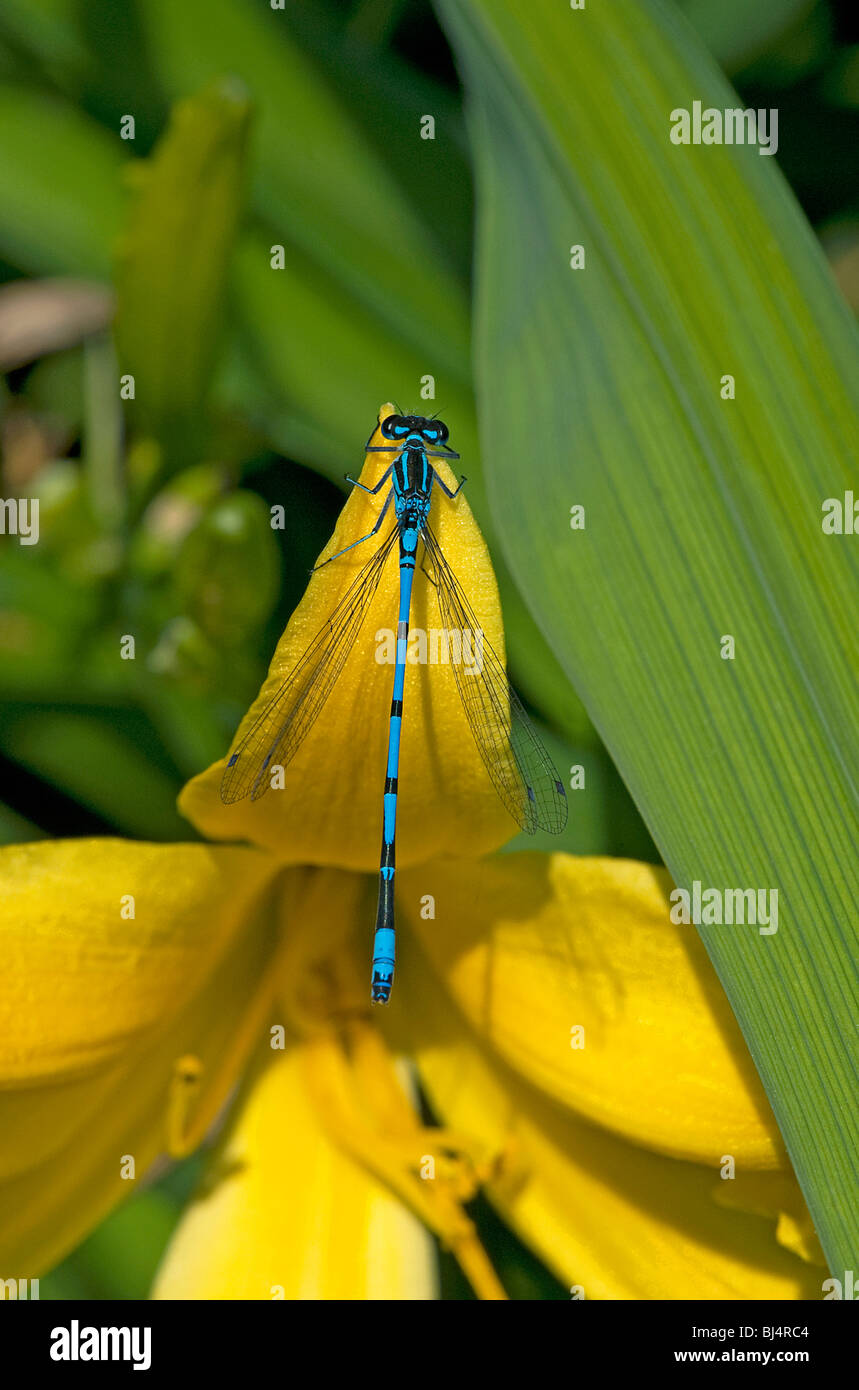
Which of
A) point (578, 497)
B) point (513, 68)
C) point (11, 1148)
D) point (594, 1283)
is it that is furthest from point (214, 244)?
point (594, 1283)

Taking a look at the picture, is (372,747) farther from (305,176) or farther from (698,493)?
(305,176)

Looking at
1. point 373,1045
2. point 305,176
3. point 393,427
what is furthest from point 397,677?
point 305,176

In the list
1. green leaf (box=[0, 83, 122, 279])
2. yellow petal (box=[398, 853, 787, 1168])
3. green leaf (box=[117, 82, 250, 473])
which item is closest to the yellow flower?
yellow petal (box=[398, 853, 787, 1168])

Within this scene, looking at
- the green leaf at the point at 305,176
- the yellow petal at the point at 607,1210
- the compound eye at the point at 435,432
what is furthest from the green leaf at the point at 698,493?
the green leaf at the point at 305,176

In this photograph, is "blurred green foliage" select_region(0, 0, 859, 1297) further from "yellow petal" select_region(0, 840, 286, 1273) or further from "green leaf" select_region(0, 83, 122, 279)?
"yellow petal" select_region(0, 840, 286, 1273)

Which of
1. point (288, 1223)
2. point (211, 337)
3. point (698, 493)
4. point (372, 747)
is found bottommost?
point (288, 1223)

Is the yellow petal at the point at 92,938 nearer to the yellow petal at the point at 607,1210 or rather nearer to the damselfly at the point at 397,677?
the damselfly at the point at 397,677

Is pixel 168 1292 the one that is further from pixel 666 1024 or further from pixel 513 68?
pixel 513 68
